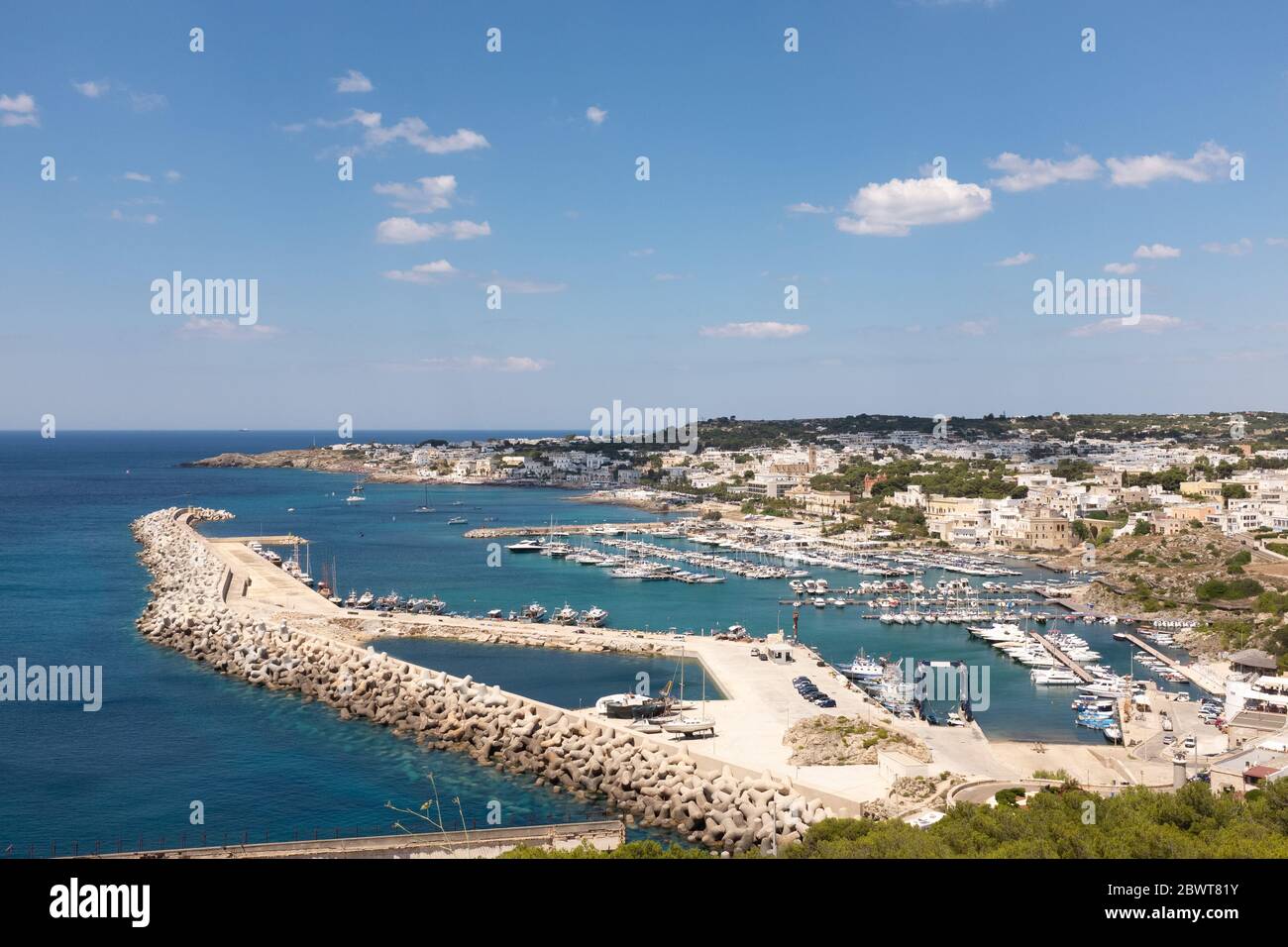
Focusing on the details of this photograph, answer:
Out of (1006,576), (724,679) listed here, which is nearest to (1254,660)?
(724,679)

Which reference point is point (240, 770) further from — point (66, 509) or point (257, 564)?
point (66, 509)

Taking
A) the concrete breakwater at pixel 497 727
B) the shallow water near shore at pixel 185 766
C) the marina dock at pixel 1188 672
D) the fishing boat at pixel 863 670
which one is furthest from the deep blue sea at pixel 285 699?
the fishing boat at pixel 863 670

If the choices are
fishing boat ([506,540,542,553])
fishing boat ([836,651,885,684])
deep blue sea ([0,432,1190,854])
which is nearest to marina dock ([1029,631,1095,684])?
deep blue sea ([0,432,1190,854])

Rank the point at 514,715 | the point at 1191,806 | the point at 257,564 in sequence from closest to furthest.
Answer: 1. the point at 1191,806
2. the point at 514,715
3. the point at 257,564
